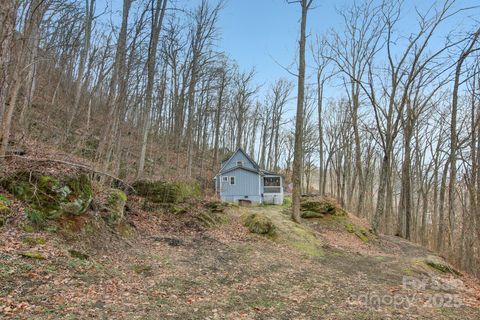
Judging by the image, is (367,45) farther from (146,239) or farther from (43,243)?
(43,243)

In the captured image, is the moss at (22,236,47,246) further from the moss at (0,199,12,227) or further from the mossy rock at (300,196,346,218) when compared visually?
the mossy rock at (300,196,346,218)

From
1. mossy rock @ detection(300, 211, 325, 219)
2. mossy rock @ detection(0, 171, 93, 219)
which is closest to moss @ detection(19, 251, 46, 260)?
mossy rock @ detection(0, 171, 93, 219)

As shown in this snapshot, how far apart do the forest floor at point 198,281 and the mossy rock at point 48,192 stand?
1.89 feet

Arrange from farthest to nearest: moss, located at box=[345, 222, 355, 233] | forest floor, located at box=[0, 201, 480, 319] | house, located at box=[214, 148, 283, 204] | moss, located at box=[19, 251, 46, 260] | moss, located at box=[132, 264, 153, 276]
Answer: house, located at box=[214, 148, 283, 204] < moss, located at box=[345, 222, 355, 233] < moss, located at box=[132, 264, 153, 276] < moss, located at box=[19, 251, 46, 260] < forest floor, located at box=[0, 201, 480, 319]

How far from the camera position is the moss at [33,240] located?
16.7ft

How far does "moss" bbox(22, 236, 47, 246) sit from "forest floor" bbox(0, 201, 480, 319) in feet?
0.05

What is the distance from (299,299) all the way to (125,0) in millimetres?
12509

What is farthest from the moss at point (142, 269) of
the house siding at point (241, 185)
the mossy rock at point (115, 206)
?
the house siding at point (241, 185)

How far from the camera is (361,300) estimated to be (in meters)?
5.42

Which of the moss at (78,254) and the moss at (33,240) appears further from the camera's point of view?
the moss at (78,254)

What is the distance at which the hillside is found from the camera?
4.11 metres

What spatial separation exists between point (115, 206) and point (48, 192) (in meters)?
2.02

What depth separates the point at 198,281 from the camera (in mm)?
5668

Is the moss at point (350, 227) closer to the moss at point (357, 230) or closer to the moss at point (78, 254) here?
the moss at point (357, 230)
